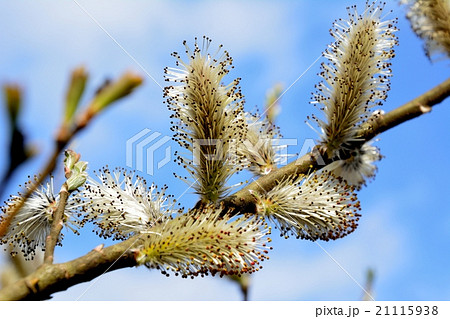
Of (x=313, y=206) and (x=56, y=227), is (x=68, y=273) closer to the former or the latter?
(x=56, y=227)

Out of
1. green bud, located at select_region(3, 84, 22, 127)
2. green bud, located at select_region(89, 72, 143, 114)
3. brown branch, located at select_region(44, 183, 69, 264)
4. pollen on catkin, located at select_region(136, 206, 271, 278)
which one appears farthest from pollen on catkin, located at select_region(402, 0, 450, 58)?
green bud, located at select_region(3, 84, 22, 127)

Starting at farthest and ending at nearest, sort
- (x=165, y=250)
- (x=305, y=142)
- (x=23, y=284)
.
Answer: (x=305, y=142)
(x=165, y=250)
(x=23, y=284)

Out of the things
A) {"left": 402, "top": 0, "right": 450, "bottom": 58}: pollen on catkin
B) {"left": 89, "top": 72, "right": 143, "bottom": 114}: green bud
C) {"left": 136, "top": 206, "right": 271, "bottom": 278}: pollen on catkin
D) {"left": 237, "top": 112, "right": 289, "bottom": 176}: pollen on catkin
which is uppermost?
{"left": 402, "top": 0, "right": 450, "bottom": 58}: pollen on catkin

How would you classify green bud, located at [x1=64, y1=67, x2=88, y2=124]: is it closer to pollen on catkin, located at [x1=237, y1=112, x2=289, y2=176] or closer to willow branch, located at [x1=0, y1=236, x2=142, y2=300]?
willow branch, located at [x1=0, y1=236, x2=142, y2=300]

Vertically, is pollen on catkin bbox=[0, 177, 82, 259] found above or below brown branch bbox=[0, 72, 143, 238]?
above
